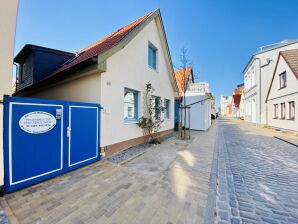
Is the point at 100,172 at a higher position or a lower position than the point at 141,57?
lower

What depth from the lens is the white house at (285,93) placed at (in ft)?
37.6

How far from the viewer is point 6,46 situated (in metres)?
3.06

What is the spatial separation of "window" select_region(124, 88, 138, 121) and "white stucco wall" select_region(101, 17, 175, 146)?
0.81 ft

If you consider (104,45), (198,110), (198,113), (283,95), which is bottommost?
(198,113)

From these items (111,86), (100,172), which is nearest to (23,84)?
(111,86)

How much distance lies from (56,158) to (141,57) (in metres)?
5.83

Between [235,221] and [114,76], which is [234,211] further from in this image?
[114,76]

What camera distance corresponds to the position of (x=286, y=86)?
1258cm

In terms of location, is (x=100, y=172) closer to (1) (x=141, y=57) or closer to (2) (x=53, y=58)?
(1) (x=141, y=57)

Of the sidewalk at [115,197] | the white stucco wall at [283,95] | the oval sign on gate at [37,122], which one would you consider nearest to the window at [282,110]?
the white stucco wall at [283,95]

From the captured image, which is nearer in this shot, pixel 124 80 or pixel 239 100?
pixel 124 80

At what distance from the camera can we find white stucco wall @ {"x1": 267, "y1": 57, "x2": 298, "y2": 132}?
447 inches

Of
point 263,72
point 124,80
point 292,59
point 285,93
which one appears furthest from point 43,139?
point 263,72

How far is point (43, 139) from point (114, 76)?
126 inches
